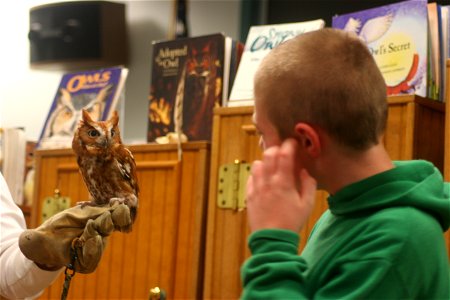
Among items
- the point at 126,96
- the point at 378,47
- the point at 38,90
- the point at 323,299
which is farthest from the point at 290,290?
the point at 38,90

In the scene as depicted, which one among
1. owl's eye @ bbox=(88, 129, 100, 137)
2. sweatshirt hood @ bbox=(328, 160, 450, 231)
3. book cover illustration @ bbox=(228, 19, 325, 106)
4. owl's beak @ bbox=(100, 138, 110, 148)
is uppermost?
book cover illustration @ bbox=(228, 19, 325, 106)

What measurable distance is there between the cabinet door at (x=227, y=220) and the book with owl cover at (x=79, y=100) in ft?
1.46

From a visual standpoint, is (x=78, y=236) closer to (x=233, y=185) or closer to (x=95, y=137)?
(x=95, y=137)

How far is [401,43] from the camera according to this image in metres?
2.12

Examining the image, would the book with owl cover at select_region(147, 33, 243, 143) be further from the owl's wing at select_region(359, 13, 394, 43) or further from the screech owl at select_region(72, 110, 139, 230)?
the screech owl at select_region(72, 110, 139, 230)

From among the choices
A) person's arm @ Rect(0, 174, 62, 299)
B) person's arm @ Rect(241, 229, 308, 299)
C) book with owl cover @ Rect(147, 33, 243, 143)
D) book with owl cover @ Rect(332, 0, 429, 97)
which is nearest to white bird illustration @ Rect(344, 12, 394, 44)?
book with owl cover @ Rect(332, 0, 429, 97)

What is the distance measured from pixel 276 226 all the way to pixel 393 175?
0.16m

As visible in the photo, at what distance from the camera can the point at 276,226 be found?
99cm

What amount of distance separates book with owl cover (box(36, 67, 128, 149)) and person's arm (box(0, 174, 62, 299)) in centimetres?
100

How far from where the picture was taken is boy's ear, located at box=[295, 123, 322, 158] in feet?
3.22

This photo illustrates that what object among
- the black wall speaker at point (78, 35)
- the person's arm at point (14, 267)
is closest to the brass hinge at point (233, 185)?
the person's arm at point (14, 267)

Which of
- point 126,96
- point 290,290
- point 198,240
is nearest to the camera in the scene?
point 290,290

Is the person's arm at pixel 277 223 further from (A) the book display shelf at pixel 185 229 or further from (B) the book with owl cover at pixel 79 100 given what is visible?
(B) the book with owl cover at pixel 79 100

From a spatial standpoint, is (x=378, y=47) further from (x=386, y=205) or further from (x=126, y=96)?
(x=126, y=96)
